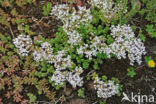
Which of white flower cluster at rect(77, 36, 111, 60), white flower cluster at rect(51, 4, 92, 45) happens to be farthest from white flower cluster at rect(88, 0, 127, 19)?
white flower cluster at rect(77, 36, 111, 60)

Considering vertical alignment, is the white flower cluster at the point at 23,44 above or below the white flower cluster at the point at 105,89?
above

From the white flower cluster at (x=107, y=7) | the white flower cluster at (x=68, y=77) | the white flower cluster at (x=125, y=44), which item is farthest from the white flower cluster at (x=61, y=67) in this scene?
the white flower cluster at (x=107, y=7)

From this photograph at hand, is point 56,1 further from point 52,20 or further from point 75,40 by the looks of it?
point 75,40

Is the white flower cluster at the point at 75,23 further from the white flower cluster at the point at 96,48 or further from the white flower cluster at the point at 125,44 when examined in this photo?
the white flower cluster at the point at 125,44

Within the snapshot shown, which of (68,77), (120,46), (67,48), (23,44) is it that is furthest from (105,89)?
(23,44)

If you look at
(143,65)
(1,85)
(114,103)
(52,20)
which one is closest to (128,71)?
(143,65)

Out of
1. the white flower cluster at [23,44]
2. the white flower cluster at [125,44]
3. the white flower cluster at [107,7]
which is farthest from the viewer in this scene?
the white flower cluster at [23,44]

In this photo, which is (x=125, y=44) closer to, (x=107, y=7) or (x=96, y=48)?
(x=96, y=48)

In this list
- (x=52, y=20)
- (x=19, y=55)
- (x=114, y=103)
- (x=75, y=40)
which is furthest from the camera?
(x=52, y=20)
